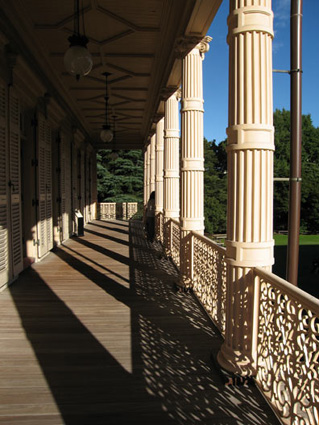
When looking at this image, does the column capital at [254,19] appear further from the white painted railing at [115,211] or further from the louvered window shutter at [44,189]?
the white painted railing at [115,211]

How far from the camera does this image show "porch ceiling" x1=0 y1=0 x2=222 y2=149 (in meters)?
5.11

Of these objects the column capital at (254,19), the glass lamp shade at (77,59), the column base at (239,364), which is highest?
the glass lamp shade at (77,59)

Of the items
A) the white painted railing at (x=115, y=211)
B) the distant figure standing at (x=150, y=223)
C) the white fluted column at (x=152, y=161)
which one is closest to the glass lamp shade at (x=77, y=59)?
the distant figure standing at (x=150, y=223)

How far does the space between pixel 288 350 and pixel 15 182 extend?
509 centimetres

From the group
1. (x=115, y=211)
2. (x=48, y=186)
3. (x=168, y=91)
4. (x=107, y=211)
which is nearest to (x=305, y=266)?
(x=115, y=211)

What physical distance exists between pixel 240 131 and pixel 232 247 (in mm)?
933

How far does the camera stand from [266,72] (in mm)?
2699

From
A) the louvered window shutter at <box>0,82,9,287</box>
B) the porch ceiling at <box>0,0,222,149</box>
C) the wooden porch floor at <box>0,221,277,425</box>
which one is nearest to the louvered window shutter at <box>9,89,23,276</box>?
the louvered window shutter at <box>0,82,9,287</box>

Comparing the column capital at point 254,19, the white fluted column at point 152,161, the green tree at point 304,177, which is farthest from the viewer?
the green tree at point 304,177

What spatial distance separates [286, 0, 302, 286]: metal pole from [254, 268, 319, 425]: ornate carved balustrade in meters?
0.56

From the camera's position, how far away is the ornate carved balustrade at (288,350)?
1.96 metres

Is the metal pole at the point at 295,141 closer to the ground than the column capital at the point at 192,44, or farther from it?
closer to the ground

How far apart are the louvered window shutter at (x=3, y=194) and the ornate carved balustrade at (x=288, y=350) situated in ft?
13.1

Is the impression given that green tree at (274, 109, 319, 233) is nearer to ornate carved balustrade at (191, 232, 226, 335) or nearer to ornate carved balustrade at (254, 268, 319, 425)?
ornate carved balustrade at (191, 232, 226, 335)
